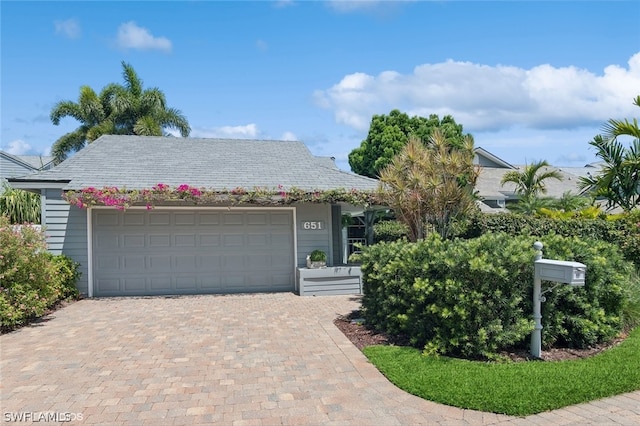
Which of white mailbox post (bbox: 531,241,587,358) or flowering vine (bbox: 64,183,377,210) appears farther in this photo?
flowering vine (bbox: 64,183,377,210)

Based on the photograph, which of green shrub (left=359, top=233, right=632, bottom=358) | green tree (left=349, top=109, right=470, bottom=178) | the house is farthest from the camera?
green tree (left=349, top=109, right=470, bottom=178)

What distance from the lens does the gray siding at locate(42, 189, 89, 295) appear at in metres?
10.2

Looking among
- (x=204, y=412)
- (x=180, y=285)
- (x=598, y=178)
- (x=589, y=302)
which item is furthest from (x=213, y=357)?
(x=598, y=178)

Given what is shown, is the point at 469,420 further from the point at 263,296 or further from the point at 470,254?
the point at 263,296

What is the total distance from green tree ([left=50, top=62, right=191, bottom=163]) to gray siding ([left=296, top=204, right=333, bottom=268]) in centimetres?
1428

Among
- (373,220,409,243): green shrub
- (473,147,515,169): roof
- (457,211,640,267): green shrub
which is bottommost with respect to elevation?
(373,220,409,243): green shrub

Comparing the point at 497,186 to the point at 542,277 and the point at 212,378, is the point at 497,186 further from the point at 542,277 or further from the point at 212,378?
the point at 212,378

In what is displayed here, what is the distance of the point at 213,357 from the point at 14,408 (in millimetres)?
2196

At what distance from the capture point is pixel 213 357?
5.64m

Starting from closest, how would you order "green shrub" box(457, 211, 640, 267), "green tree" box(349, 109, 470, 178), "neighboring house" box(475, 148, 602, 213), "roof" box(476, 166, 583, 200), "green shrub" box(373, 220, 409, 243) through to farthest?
"green shrub" box(457, 211, 640, 267) → "green shrub" box(373, 220, 409, 243) → "neighboring house" box(475, 148, 602, 213) → "roof" box(476, 166, 583, 200) → "green tree" box(349, 109, 470, 178)

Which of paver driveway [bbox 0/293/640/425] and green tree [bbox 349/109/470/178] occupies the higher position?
green tree [bbox 349/109/470/178]

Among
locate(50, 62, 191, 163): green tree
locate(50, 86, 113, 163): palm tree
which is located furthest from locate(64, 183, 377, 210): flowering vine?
locate(50, 86, 113, 163): palm tree

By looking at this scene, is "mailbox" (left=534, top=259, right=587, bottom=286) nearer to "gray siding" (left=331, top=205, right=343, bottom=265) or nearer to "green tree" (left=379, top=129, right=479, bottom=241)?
"green tree" (left=379, top=129, right=479, bottom=241)

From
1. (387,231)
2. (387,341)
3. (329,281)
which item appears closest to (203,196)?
(329,281)
